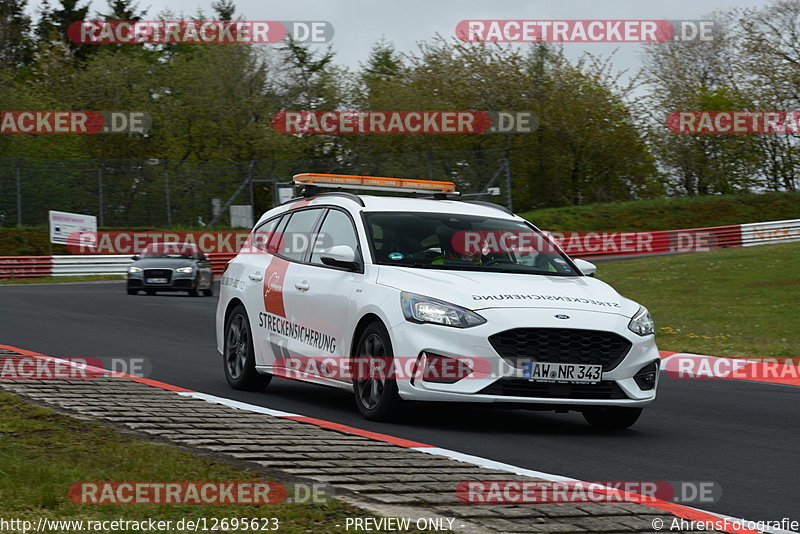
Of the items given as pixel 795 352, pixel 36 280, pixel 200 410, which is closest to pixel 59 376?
pixel 200 410

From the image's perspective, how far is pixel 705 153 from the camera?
192 ft

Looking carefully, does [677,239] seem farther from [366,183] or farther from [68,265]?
[366,183]

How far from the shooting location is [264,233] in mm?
11625

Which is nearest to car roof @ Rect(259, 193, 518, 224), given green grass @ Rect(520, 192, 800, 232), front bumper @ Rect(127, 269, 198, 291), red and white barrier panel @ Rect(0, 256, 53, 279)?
front bumper @ Rect(127, 269, 198, 291)

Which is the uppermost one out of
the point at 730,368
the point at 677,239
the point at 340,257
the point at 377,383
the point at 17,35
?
the point at 17,35

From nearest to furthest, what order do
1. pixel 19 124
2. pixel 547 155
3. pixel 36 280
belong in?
1. pixel 36 280
2. pixel 19 124
3. pixel 547 155

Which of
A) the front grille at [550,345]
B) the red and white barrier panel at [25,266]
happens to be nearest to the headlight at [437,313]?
the front grille at [550,345]

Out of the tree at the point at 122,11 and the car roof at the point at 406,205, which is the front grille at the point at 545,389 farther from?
the tree at the point at 122,11

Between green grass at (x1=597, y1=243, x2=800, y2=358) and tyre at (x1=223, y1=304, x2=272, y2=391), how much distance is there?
7060 millimetres

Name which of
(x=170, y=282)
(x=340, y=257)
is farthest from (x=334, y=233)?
(x=170, y=282)

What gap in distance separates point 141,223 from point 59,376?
108 feet

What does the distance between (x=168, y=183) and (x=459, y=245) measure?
3412 centimetres

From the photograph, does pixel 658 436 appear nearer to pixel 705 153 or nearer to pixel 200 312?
pixel 200 312

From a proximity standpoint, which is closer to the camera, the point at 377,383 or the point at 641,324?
the point at 377,383
